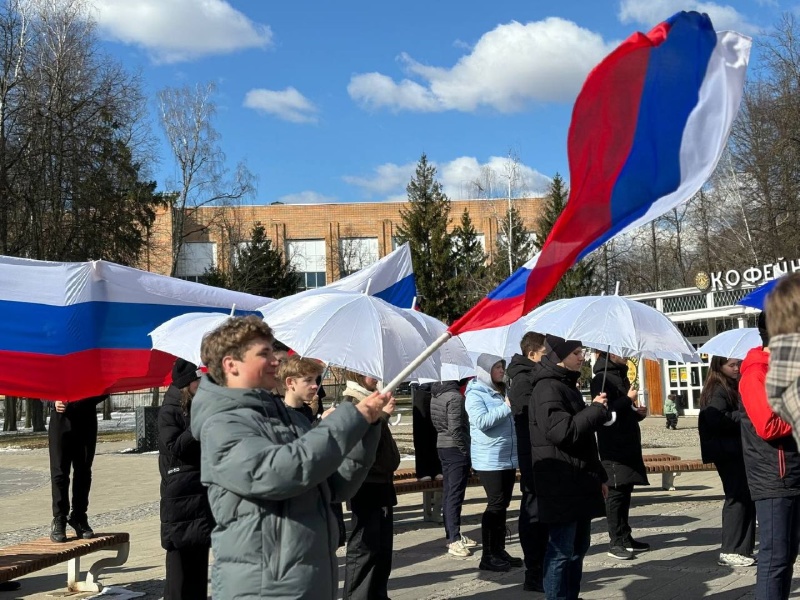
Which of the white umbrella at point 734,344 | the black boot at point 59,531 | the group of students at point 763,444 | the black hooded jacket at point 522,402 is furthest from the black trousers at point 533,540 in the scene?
the black boot at point 59,531

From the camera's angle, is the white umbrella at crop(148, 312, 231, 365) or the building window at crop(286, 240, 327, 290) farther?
the building window at crop(286, 240, 327, 290)

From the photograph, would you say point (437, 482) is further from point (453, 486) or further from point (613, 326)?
point (613, 326)

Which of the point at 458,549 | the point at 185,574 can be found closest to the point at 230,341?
the point at 185,574

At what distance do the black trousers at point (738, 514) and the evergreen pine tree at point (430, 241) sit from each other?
4391 cm

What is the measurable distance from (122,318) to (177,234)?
109 ft

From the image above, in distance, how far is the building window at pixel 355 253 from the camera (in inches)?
2469

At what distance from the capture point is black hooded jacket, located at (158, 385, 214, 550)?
218 inches

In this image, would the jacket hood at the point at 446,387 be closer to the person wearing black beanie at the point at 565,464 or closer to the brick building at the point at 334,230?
the person wearing black beanie at the point at 565,464

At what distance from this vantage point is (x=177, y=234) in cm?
4038

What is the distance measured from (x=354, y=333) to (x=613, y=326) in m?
2.79

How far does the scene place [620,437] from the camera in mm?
8586

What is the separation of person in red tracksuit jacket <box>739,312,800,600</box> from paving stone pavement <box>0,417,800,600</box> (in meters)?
1.59

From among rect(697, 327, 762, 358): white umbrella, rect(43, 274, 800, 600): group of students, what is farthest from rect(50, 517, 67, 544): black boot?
rect(697, 327, 762, 358): white umbrella

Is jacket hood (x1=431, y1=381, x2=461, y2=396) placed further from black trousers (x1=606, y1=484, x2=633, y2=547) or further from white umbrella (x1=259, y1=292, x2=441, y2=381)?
white umbrella (x1=259, y1=292, x2=441, y2=381)
